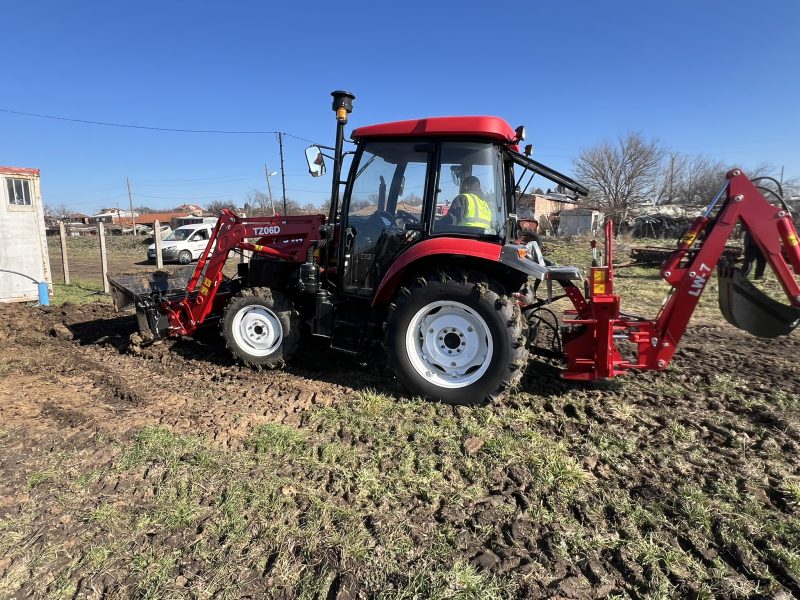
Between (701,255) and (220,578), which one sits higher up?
(701,255)

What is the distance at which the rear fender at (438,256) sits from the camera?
378cm

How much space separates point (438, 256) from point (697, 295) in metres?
1.98

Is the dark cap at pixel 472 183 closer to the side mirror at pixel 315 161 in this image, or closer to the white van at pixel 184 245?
the side mirror at pixel 315 161

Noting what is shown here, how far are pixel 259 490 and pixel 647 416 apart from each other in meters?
2.82

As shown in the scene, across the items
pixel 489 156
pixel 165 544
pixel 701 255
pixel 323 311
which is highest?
pixel 489 156

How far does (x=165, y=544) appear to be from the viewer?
239 centimetres

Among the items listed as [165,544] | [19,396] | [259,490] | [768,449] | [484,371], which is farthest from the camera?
[19,396]

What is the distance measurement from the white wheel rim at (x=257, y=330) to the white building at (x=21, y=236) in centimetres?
A: 638

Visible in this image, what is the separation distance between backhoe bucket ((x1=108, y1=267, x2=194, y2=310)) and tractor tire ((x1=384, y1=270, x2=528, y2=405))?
11.2 feet

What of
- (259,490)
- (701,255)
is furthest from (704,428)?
(259,490)

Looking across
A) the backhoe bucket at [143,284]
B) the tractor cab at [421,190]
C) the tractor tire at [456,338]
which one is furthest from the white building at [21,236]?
the tractor tire at [456,338]

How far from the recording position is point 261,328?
4879 mm

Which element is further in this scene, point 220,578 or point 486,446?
point 486,446

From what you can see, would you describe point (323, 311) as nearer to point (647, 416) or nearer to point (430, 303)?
point (430, 303)
